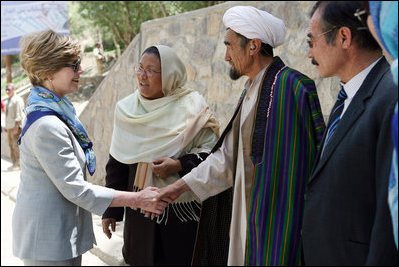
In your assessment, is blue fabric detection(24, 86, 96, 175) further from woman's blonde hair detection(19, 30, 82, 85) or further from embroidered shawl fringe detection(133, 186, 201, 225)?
embroidered shawl fringe detection(133, 186, 201, 225)

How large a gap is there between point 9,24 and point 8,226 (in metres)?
7.30

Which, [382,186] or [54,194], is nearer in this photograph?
[382,186]

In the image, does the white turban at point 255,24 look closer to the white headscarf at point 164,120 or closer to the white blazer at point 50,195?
the white headscarf at point 164,120

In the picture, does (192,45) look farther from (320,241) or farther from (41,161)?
(320,241)

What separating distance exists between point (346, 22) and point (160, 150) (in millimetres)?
1456

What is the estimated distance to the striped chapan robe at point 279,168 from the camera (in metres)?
1.80

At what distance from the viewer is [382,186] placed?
4.33 ft

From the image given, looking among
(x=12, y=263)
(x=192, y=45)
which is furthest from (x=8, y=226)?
(x=192, y=45)

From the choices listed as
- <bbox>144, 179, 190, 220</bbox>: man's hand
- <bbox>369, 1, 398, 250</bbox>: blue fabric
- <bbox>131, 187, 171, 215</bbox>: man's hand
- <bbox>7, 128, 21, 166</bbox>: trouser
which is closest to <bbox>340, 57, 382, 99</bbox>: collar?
<bbox>369, 1, 398, 250</bbox>: blue fabric

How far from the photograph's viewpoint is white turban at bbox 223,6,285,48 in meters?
2.06

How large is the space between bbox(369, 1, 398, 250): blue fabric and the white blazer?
1.43 m

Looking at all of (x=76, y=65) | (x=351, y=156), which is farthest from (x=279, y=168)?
(x=76, y=65)

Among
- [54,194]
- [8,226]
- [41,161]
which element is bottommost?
[8,226]

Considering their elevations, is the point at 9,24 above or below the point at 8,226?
above
